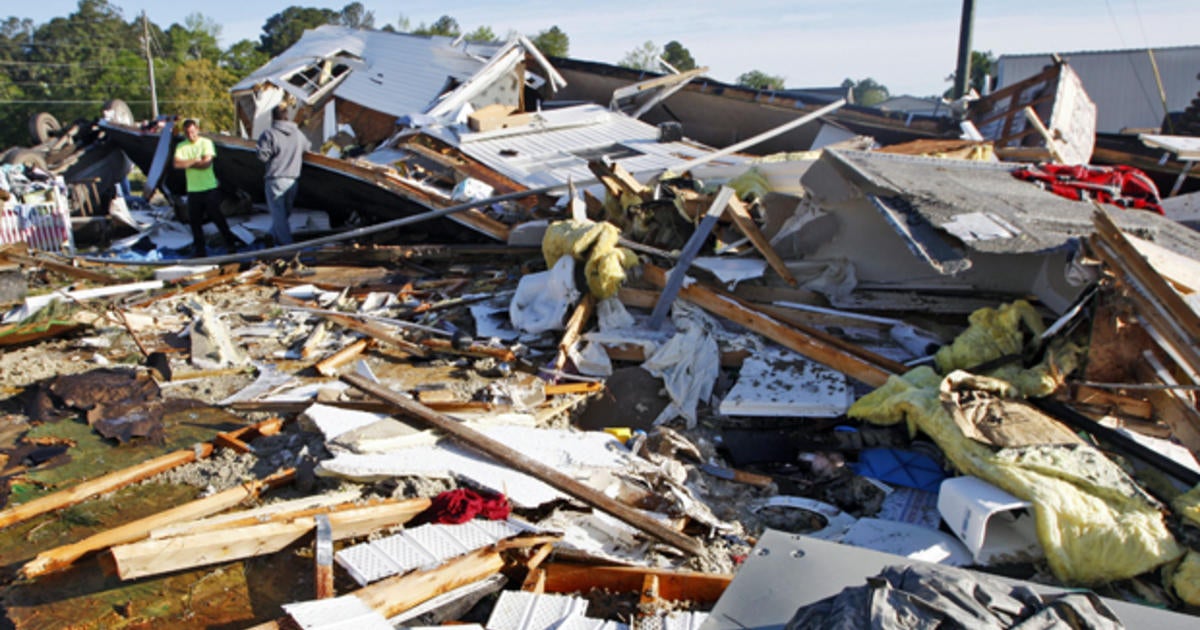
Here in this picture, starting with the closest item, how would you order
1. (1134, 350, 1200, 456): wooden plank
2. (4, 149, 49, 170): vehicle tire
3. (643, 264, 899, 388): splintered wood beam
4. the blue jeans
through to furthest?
1. (1134, 350, 1200, 456): wooden plank
2. (643, 264, 899, 388): splintered wood beam
3. the blue jeans
4. (4, 149, 49, 170): vehicle tire

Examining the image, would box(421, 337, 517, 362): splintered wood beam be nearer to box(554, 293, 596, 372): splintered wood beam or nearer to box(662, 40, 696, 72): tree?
box(554, 293, 596, 372): splintered wood beam

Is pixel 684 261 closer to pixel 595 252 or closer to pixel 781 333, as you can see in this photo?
pixel 595 252

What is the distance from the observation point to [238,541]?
323cm

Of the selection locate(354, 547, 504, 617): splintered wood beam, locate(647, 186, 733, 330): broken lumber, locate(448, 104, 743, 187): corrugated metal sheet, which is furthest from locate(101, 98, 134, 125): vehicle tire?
locate(354, 547, 504, 617): splintered wood beam

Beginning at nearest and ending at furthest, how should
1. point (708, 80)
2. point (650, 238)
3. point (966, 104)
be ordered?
point (650, 238), point (966, 104), point (708, 80)

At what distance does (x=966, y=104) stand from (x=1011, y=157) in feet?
6.69

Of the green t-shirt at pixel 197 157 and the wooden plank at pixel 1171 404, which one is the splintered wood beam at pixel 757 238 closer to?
the wooden plank at pixel 1171 404

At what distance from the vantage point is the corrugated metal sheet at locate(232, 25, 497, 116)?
39.8 feet

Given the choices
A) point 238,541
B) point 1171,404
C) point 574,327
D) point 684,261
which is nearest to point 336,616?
point 238,541

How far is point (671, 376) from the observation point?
18.2 feet

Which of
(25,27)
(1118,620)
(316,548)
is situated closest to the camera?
(1118,620)

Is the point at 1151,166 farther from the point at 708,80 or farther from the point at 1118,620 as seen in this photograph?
the point at 1118,620

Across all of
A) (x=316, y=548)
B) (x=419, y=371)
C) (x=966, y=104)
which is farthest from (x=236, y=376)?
(x=966, y=104)

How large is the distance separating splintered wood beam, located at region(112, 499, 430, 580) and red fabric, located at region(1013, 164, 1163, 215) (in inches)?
233
